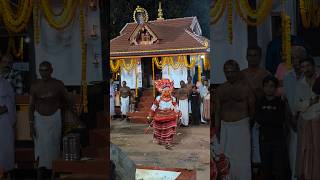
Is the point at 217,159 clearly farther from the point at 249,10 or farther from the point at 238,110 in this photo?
the point at 249,10

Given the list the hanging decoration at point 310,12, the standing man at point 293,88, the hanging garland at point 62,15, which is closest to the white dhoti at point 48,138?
the hanging garland at point 62,15

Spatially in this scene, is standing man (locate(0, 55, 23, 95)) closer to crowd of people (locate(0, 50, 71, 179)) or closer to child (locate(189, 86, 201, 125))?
crowd of people (locate(0, 50, 71, 179))

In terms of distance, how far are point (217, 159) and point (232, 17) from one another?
1.46 meters

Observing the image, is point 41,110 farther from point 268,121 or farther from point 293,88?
point 293,88

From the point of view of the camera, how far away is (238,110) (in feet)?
12.4

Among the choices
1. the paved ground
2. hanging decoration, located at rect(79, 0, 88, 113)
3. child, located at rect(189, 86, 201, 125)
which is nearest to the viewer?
hanging decoration, located at rect(79, 0, 88, 113)

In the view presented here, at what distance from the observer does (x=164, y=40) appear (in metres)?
5.95

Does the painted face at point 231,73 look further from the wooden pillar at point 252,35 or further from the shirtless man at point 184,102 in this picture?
the shirtless man at point 184,102

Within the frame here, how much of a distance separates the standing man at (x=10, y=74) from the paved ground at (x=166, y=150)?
1696mm

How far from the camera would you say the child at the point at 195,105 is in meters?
6.10

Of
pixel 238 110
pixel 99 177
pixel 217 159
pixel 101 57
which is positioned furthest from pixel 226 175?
pixel 101 57

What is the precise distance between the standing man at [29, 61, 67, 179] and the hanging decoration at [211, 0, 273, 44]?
1988 millimetres

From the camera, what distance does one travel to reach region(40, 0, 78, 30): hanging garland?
423cm

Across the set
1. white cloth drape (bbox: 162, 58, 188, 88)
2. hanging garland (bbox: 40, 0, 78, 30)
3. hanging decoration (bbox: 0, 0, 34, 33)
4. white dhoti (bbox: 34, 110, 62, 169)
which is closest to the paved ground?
white cloth drape (bbox: 162, 58, 188, 88)
